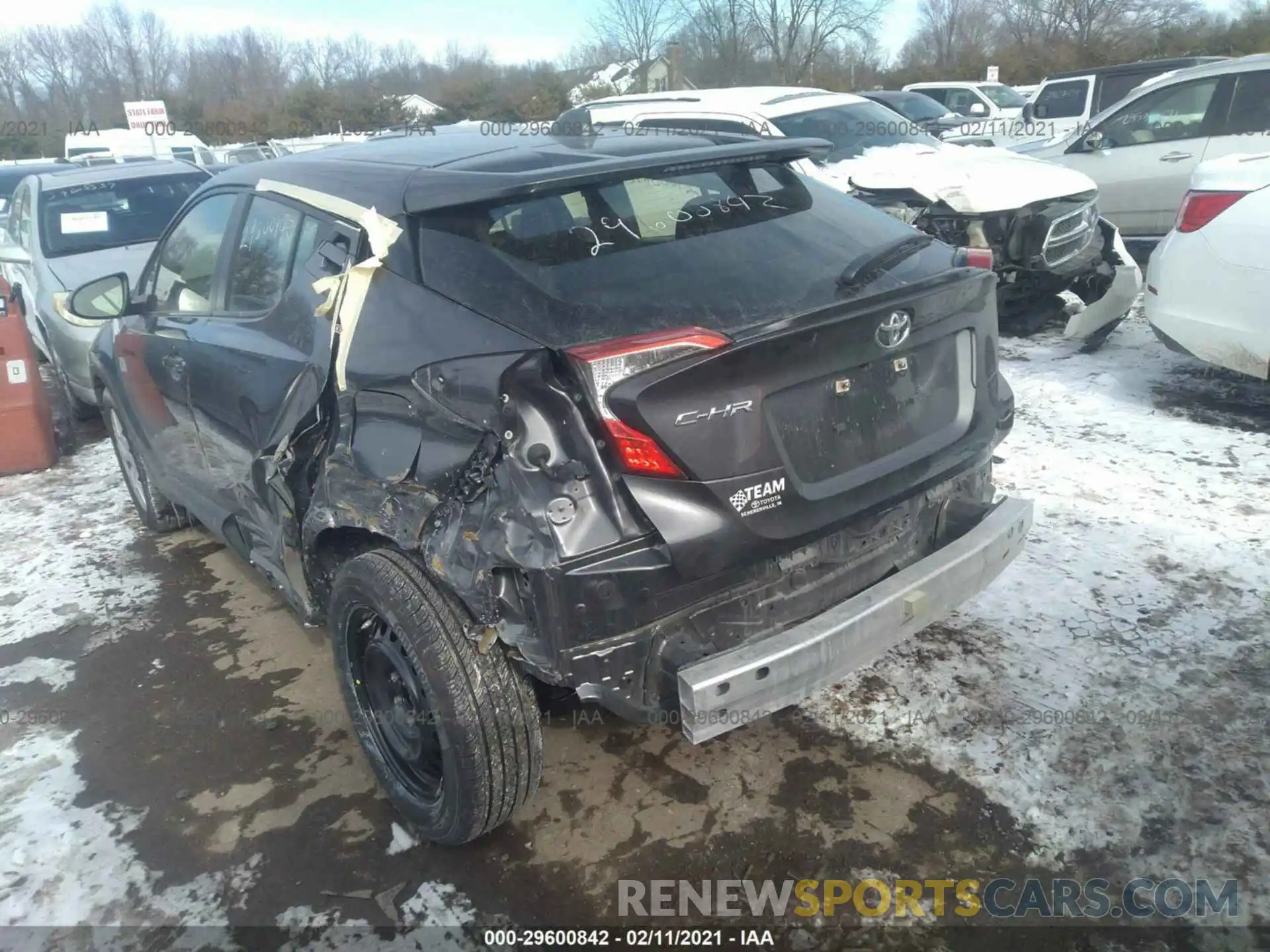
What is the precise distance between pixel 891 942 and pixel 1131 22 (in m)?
44.3

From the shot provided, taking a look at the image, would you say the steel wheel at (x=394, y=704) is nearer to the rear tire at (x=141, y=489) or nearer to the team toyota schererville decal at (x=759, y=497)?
the team toyota schererville decal at (x=759, y=497)

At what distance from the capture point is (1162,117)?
8633mm

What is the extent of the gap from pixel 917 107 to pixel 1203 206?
1154 cm

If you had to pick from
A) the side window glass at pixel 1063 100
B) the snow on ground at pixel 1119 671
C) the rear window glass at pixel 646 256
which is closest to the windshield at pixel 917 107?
the side window glass at pixel 1063 100

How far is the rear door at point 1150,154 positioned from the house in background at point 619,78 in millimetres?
12731

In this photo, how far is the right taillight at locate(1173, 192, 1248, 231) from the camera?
4.84 metres

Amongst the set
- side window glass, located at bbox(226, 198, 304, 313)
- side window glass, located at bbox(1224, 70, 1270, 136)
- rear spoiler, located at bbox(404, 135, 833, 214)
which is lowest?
side window glass, located at bbox(1224, 70, 1270, 136)

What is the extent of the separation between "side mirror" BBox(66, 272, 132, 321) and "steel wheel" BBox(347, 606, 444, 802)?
2236mm

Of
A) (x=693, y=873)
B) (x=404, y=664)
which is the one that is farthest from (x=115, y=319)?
(x=693, y=873)

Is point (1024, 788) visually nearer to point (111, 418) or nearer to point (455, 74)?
point (111, 418)

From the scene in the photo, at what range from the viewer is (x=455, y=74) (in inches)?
1747

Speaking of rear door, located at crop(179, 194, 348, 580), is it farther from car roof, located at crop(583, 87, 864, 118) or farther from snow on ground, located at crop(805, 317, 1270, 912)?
car roof, located at crop(583, 87, 864, 118)

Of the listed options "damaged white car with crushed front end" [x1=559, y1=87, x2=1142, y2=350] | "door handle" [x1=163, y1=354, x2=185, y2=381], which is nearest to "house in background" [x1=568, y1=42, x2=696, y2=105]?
"damaged white car with crushed front end" [x1=559, y1=87, x2=1142, y2=350]

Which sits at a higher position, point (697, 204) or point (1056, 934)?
point (697, 204)
